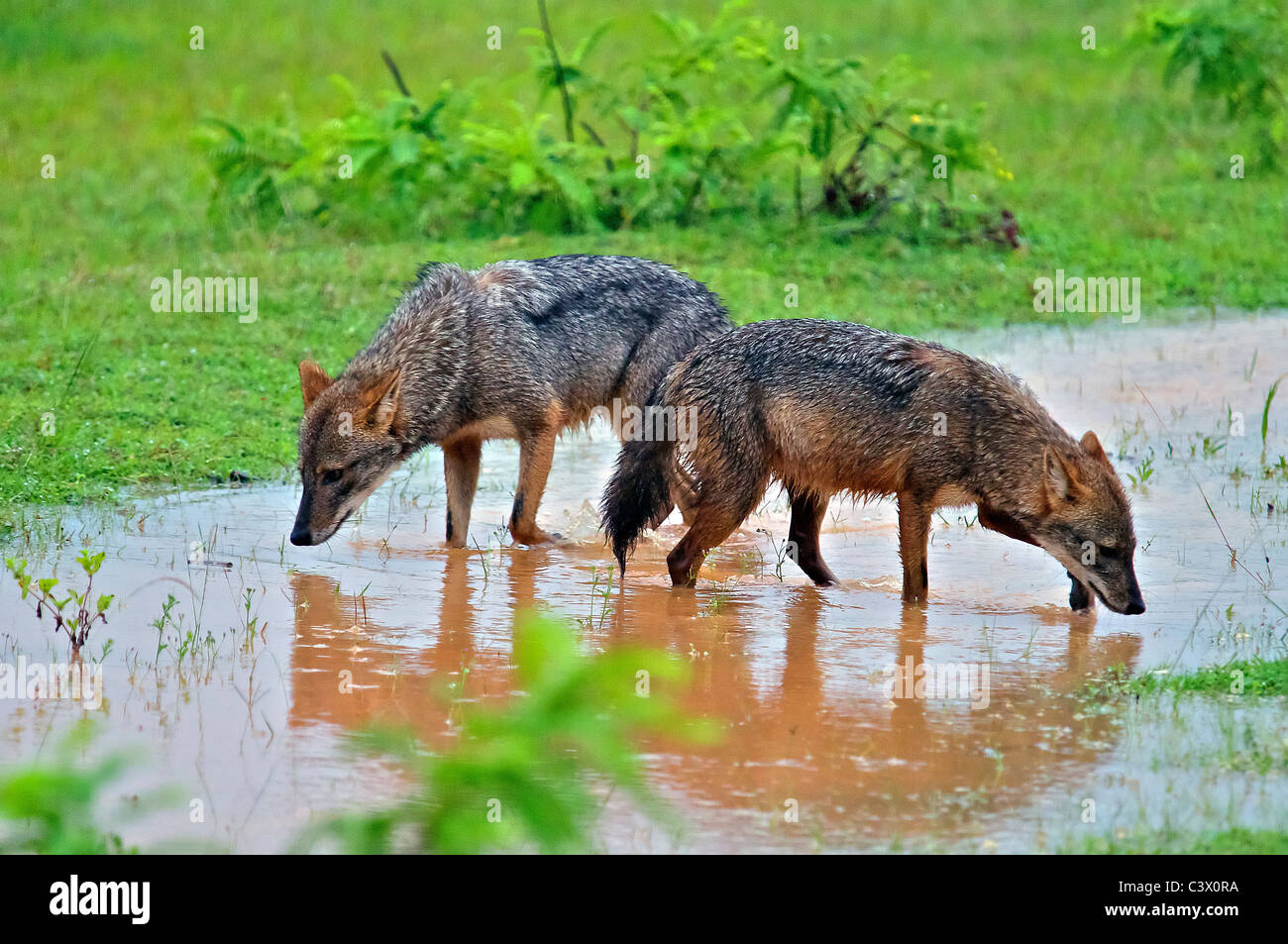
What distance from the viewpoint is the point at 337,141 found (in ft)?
48.9

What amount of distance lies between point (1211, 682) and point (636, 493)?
292cm

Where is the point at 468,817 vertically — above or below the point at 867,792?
above

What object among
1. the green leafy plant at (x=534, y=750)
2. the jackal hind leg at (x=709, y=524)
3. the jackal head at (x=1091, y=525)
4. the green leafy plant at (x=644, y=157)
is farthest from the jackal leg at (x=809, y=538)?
the green leafy plant at (x=644, y=157)

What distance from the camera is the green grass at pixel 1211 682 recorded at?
242 inches

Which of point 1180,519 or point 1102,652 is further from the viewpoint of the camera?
point 1180,519

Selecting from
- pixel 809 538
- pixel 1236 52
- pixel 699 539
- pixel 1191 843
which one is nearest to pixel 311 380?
pixel 699 539

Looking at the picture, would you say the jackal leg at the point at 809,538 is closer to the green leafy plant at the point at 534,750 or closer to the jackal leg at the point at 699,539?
the jackal leg at the point at 699,539

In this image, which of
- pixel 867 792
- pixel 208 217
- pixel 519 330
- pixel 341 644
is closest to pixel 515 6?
pixel 208 217

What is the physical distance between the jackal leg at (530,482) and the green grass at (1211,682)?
3.48m

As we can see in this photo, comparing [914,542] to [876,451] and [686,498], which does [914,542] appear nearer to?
[876,451]
